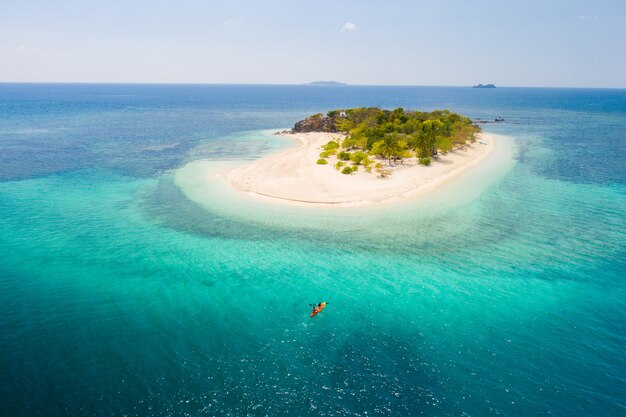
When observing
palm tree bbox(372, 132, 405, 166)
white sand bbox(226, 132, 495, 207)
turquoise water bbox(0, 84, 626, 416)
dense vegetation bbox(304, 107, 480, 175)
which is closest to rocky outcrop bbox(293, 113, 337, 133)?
dense vegetation bbox(304, 107, 480, 175)

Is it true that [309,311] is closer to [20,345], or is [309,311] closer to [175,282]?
[175,282]

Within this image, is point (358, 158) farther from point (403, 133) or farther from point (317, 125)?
point (317, 125)

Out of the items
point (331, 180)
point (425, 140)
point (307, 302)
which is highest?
point (425, 140)

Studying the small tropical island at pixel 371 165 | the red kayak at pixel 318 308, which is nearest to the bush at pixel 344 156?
the small tropical island at pixel 371 165

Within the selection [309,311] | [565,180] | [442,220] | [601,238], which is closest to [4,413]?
[309,311]

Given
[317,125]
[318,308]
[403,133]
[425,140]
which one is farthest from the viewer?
[317,125]

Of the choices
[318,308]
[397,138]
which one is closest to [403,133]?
[397,138]
